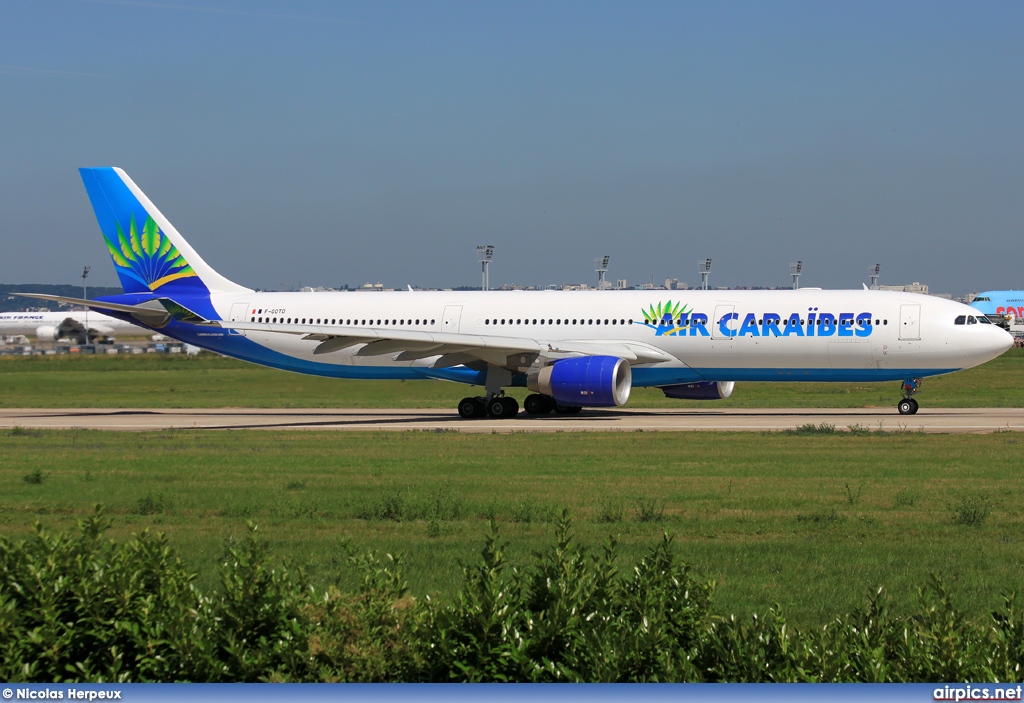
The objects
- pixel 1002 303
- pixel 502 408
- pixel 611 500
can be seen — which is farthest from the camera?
pixel 1002 303

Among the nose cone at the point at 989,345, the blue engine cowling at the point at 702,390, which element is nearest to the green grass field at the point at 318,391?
the blue engine cowling at the point at 702,390

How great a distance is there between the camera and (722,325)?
3409 cm

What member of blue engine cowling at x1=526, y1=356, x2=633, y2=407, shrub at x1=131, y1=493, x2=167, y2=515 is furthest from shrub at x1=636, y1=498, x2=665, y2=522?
blue engine cowling at x1=526, y1=356, x2=633, y2=407

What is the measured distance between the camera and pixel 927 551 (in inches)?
505

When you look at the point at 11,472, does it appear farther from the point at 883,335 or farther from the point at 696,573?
the point at 883,335

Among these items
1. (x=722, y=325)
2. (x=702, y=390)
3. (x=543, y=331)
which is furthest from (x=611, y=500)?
(x=702, y=390)

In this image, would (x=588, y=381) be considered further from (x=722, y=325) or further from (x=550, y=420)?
(x=722, y=325)

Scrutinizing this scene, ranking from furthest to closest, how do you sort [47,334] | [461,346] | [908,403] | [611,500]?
[47,334] < [908,403] < [461,346] < [611,500]

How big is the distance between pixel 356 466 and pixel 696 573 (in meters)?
11.7

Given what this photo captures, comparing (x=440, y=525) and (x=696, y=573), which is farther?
(x=440, y=525)

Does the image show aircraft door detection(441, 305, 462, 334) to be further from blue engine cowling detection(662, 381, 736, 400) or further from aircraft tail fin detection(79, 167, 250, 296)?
aircraft tail fin detection(79, 167, 250, 296)

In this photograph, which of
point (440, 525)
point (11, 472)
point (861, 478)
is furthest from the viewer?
point (11, 472)

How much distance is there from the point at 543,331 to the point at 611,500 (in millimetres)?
19905

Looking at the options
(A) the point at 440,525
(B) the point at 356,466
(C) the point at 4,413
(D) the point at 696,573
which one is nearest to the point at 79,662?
(D) the point at 696,573
